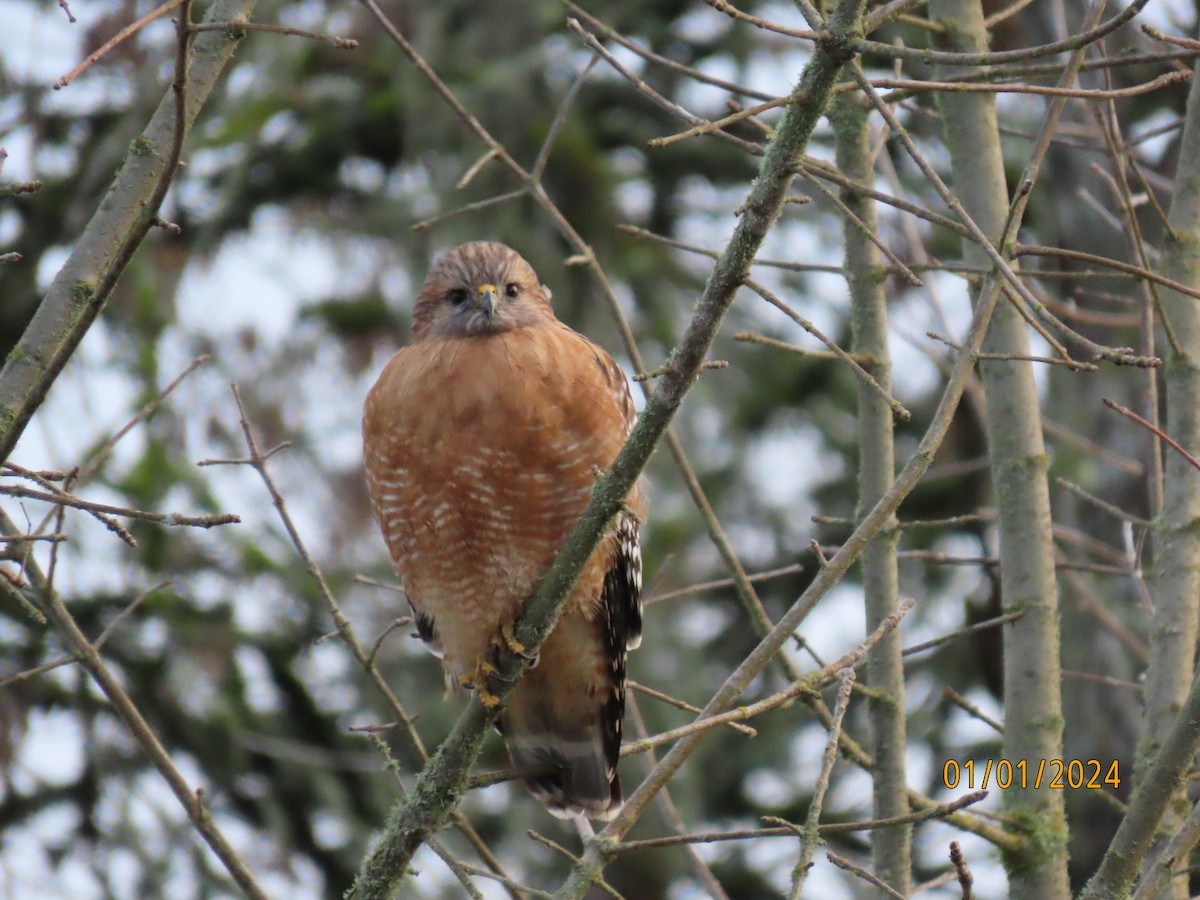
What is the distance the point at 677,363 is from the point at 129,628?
4.78 metres

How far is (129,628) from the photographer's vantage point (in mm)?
6914

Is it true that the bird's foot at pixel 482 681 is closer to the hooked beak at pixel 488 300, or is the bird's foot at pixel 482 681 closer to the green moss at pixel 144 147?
the hooked beak at pixel 488 300

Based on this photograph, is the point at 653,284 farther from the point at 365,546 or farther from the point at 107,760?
the point at 107,760

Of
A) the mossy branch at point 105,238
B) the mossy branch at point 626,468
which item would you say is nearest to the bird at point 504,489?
the mossy branch at point 626,468

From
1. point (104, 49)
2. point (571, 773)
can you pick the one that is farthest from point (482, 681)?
point (104, 49)

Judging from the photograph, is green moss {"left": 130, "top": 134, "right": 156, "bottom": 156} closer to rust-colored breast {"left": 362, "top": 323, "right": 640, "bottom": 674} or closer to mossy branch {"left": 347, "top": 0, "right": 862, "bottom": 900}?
mossy branch {"left": 347, "top": 0, "right": 862, "bottom": 900}

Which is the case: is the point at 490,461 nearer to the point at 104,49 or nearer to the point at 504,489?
the point at 504,489

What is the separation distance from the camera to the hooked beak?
4.80 meters

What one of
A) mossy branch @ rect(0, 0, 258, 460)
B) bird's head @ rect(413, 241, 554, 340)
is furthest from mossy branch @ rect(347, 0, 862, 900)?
bird's head @ rect(413, 241, 554, 340)

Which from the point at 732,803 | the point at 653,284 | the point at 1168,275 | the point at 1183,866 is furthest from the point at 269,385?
the point at 1183,866

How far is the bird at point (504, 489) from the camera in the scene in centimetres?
437

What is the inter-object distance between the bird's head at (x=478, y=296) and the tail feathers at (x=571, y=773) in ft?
4.84

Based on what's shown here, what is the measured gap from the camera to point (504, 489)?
4.37 metres

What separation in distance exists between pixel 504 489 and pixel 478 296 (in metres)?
0.85
